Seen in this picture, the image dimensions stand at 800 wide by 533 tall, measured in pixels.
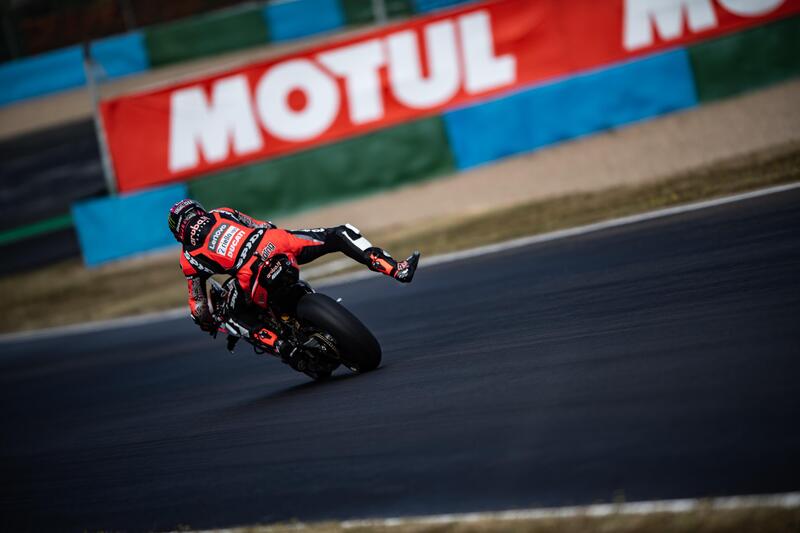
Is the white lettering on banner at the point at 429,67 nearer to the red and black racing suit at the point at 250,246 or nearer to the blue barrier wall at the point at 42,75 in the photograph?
the red and black racing suit at the point at 250,246

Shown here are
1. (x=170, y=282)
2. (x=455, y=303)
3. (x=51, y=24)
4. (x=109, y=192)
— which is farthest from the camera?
(x=51, y=24)

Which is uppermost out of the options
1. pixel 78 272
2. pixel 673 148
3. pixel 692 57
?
pixel 692 57

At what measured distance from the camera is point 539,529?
4.15m

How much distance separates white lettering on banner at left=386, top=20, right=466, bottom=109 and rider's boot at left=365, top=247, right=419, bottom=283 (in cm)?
817

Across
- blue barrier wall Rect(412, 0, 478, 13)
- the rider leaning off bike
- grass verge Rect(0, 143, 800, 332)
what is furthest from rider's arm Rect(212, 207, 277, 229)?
blue barrier wall Rect(412, 0, 478, 13)

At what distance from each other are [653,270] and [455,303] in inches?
Result: 76.0

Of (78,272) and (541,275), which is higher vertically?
(541,275)

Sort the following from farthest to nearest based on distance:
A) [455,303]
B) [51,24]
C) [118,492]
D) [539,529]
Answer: [51,24] → [455,303] → [118,492] → [539,529]

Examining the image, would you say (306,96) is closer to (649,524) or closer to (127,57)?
(127,57)

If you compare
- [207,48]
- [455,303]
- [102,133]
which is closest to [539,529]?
[455,303]

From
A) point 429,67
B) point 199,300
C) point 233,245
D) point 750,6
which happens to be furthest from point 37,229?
point 233,245

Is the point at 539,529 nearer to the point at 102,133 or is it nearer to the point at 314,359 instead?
the point at 314,359

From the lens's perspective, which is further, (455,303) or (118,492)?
(455,303)

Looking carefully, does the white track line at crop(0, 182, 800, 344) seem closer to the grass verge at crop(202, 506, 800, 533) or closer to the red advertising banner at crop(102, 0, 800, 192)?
the red advertising banner at crop(102, 0, 800, 192)
